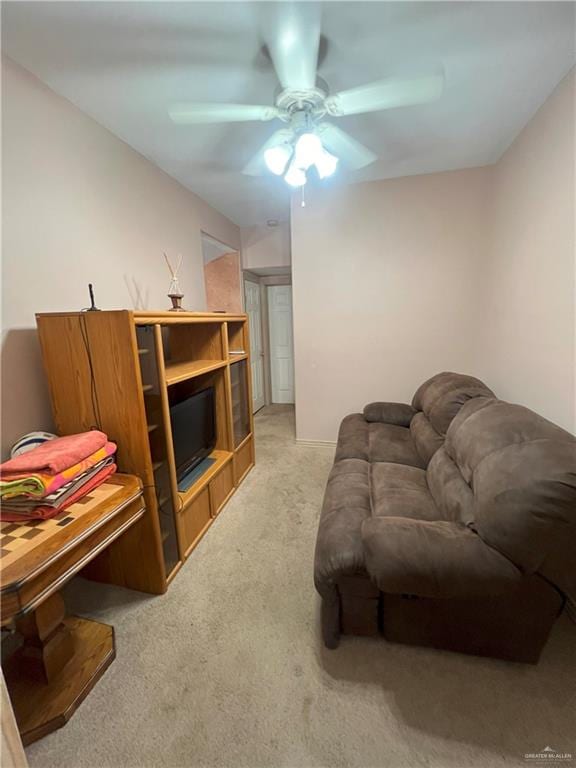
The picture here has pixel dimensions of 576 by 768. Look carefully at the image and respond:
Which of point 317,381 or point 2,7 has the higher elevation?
point 2,7

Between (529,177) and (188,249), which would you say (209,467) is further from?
(529,177)

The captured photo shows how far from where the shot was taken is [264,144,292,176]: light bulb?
175 cm

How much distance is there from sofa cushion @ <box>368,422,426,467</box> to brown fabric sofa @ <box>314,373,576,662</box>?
48 cm

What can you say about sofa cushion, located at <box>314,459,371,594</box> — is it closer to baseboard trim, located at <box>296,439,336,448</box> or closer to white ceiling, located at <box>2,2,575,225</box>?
baseboard trim, located at <box>296,439,336,448</box>

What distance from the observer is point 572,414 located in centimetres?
175

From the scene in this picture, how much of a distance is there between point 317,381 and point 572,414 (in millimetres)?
2201

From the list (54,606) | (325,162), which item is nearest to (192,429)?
(54,606)

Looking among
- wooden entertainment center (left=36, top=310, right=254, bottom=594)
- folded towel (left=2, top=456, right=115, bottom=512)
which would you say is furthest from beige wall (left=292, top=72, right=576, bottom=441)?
folded towel (left=2, top=456, right=115, bottom=512)

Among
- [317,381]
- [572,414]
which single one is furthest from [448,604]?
[317,381]

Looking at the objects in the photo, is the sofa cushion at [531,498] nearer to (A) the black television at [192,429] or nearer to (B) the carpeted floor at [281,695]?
(B) the carpeted floor at [281,695]

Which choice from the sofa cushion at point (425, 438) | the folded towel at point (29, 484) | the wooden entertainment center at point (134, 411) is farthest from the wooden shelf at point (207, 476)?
the sofa cushion at point (425, 438)

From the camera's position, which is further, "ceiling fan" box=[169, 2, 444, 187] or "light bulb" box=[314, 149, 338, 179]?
"light bulb" box=[314, 149, 338, 179]

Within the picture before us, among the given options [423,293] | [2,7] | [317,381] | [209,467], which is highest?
[2,7]

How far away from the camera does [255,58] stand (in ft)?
4.97
